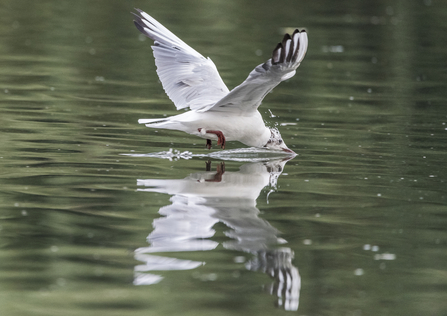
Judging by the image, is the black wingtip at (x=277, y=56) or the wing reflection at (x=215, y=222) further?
the black wingtip at (x=277, y=56)

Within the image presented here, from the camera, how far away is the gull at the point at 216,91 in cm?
725

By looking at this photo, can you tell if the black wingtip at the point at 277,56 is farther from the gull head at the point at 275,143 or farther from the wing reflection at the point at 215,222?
the gull head at the point at 275,143

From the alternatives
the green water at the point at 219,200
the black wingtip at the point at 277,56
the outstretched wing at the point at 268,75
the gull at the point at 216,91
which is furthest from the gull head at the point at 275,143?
the black wingtip at the point at 277,56

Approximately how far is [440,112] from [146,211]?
23.6ft

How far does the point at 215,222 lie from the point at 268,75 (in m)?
1.74

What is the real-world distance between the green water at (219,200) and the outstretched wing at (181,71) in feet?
2.31

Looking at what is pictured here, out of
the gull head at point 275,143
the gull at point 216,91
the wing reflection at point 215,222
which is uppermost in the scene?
the gull at point 216,91

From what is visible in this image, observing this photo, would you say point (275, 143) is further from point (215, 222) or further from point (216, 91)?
point (215, 222)

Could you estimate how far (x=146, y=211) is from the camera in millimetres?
6801

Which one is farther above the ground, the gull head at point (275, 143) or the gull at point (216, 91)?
the gull at point (216, 91)

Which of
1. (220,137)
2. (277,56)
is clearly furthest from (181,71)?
(277,56)

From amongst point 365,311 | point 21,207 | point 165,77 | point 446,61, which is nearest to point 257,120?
point 165,77

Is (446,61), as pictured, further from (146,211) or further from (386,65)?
(146,211)

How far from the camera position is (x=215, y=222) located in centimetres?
654
